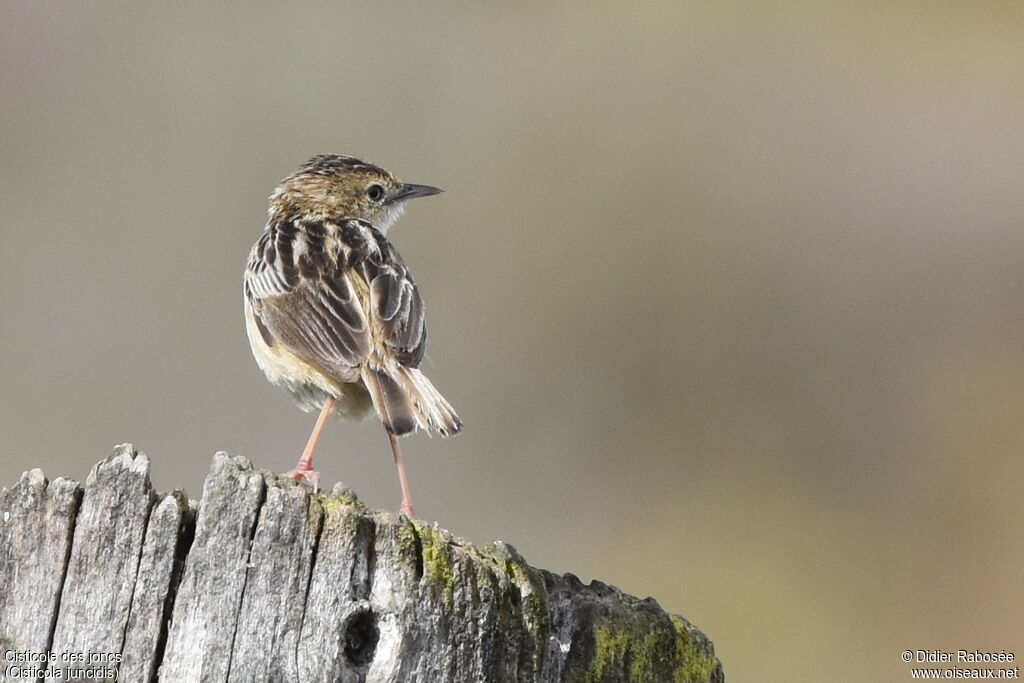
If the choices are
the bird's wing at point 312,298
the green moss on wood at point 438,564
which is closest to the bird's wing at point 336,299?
the bird's wing at point 312,298

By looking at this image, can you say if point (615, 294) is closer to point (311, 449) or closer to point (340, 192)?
point (340, 192)

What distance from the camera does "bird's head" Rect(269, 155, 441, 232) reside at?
10.8m

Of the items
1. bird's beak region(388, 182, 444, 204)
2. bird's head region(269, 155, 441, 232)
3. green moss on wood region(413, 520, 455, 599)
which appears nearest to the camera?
green moss on wood region(413, 520, 455, 599)

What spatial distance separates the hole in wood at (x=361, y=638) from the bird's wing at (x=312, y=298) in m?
3.76

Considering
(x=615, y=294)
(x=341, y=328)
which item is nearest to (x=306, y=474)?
(x=341, y=328)

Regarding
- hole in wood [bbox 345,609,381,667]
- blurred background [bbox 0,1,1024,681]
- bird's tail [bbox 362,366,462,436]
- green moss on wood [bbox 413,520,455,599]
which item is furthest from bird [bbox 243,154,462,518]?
blurred background [bbox 0,1,1024,681]

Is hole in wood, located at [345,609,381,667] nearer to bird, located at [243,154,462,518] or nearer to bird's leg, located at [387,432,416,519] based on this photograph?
bird's leg, located at [387,432,416,519]

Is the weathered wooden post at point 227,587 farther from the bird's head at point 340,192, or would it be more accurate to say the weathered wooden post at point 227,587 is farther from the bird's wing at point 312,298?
the bird's head at point 340,192

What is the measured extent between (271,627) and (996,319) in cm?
1557

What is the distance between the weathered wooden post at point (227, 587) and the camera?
4.66m

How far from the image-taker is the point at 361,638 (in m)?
4.76

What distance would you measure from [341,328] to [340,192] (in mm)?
2391

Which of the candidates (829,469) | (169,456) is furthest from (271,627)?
(829,469)

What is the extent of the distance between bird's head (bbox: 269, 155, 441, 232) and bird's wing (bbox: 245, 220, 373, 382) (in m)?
0.93
